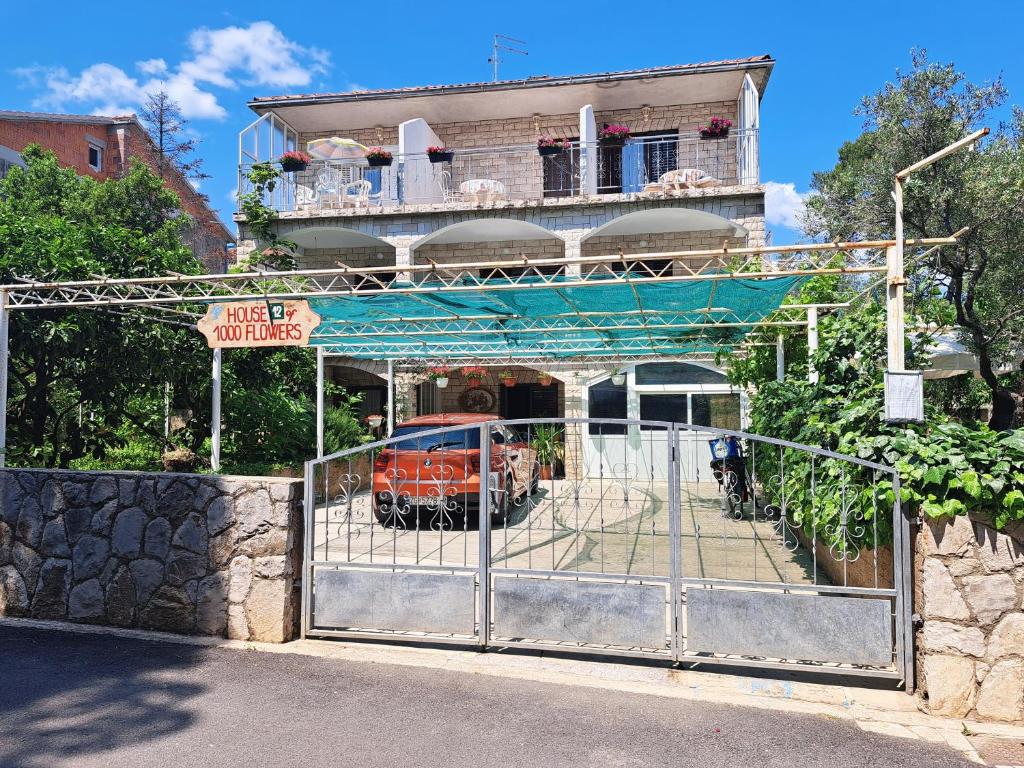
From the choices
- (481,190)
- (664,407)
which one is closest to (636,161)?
(481,190)

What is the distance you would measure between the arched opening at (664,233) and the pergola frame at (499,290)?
851 millimetres

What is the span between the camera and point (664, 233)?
16.8m

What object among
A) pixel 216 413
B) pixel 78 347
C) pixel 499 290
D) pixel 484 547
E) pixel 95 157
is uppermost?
pixel 95 157

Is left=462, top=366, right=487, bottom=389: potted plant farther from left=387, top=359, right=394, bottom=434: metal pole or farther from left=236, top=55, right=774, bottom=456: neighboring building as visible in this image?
left=387, top=359, right=394, bottom=434: metal pole

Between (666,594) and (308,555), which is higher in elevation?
(308,555)

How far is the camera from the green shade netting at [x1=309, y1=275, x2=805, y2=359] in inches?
331

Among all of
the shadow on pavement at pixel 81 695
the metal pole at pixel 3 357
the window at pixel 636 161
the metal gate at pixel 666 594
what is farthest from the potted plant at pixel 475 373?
the shadow on pavement at pixel 81 695

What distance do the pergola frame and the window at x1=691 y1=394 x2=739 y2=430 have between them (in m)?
0.98

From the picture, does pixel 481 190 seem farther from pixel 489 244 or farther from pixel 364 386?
pixel 364 386

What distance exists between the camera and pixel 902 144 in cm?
1197

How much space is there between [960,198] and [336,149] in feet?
44.8

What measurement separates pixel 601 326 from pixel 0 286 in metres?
7.83

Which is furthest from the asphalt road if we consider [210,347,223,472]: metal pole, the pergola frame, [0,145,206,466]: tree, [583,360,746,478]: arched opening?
[583,360,746,478]: arched opening

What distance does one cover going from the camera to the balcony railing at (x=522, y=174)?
1616cm
